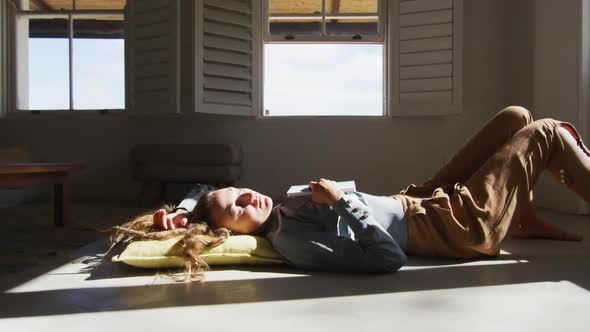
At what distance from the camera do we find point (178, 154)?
15.0 feet

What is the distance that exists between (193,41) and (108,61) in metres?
1.13

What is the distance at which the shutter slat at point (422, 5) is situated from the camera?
15.3 feet

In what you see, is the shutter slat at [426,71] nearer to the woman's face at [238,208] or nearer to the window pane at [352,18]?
the window pane at [352,18]

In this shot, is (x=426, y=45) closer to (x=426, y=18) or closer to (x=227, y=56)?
(x=426, y=18)

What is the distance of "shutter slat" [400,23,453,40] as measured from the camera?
466 cm

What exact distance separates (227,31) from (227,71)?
0.39m

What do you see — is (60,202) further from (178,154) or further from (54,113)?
(54,113)

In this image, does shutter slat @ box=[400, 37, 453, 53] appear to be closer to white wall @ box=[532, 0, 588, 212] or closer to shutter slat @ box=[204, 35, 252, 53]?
white wall @ box=[532, 0, 588, 212]

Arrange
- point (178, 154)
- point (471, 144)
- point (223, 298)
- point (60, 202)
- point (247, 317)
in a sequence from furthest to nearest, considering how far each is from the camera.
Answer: point (178, 154)
point (60, 202)
point (471, 144)
point (223, 298)
point (247, 317)

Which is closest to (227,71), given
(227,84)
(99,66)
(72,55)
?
(227,84)

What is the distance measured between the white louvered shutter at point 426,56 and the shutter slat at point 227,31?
145 cm

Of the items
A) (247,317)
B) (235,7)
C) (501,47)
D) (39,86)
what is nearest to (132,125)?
(39,86)

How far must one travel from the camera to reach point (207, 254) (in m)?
1.79

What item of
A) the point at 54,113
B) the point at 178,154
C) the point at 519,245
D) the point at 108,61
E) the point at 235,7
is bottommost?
the point at 519,245
